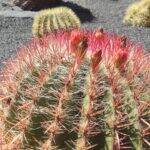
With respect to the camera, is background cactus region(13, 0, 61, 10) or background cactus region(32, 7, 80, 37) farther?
background cactus region(13, 0, 61, 10)

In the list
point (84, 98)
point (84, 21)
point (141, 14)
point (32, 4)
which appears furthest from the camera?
point (32, 4)

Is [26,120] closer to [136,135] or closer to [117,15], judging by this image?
[136,135]

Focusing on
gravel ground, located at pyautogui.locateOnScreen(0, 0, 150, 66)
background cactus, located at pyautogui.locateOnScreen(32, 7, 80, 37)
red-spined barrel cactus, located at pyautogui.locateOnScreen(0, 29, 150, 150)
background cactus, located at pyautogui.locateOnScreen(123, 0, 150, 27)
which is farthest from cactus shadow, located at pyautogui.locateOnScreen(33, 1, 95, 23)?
red-spined barrel cactus, located at pyautogui.locateOnScreen(0, 29, 150, 150)

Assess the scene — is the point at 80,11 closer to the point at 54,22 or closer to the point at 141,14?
the point at 141,14

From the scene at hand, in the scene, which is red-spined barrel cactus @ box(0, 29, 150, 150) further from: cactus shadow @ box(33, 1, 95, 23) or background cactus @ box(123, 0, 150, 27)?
cactus shadow @ box(33, 1, 95, 23)

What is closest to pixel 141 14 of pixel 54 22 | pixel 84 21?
pixel 84 21

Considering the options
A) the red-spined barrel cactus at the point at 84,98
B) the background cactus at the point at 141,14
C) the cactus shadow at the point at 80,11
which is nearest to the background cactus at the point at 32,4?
the cactus shadow at the point at 80,11

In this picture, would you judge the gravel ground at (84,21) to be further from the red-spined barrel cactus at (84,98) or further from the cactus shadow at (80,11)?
the red-spined barrel cactus at (84,98)
